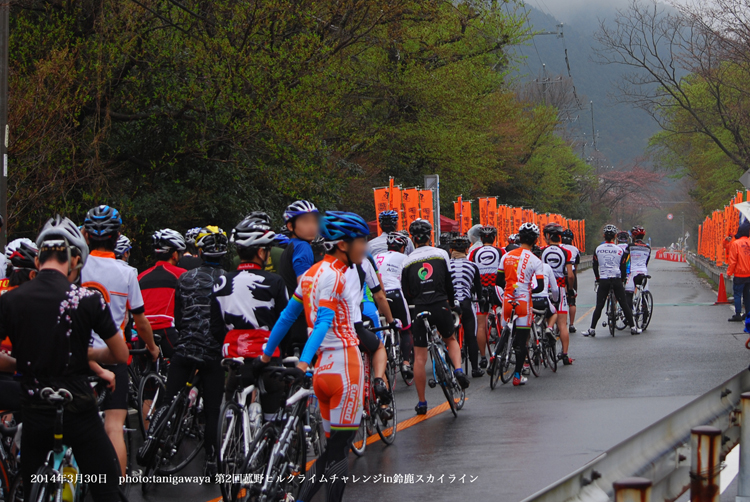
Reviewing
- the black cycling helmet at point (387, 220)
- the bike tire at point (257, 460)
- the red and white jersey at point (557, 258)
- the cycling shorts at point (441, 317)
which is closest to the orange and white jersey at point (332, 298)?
the bike tire at point (257, 460)

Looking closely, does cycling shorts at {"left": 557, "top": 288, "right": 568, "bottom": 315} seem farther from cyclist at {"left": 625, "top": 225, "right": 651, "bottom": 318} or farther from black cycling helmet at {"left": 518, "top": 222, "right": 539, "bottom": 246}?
cyclist at {"left": 625, "top": 225, "right": 651, "bottom": 318}

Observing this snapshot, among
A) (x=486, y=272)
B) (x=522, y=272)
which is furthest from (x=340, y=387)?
(x=486, y=272)

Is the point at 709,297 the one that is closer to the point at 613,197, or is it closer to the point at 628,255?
the point at 628,255

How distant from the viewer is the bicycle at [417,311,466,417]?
29.1ft

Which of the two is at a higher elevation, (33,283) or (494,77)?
(494,77)

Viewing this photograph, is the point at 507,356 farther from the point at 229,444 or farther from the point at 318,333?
the point at 318,333

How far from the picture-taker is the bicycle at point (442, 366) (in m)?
8.88

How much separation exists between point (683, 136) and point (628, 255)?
55.4m

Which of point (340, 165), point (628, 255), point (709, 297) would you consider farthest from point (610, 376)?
point (709, 297)

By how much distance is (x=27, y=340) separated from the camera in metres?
4.18

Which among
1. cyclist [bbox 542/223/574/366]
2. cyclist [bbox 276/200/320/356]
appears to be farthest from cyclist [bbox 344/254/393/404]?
cyclist [bbox 542/223/574/366]

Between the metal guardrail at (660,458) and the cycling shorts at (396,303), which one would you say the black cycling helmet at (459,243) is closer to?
the cycling shorts at (396,303)

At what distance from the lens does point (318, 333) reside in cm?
495

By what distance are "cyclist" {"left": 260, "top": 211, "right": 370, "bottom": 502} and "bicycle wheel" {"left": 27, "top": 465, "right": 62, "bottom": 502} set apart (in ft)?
4.57
